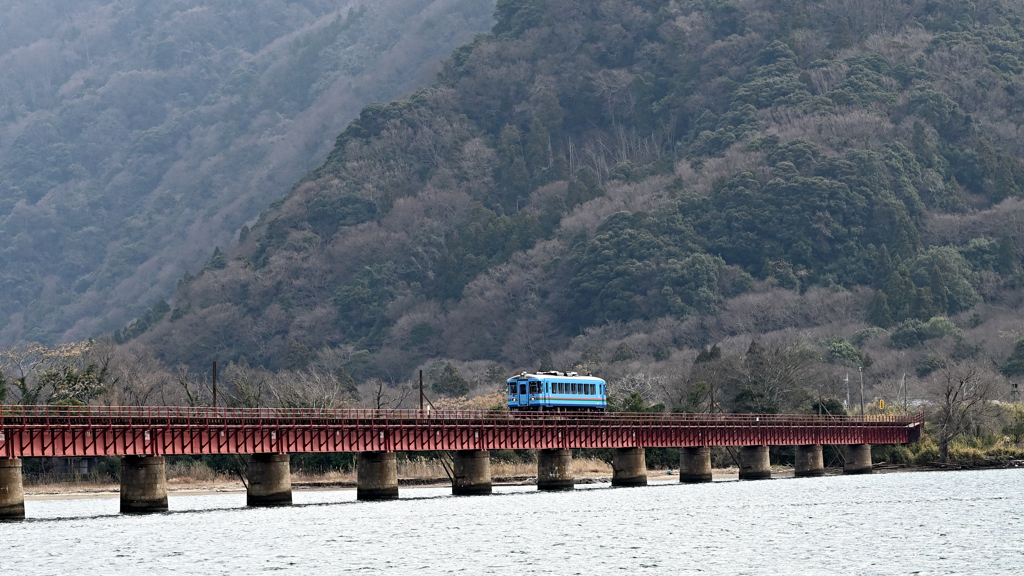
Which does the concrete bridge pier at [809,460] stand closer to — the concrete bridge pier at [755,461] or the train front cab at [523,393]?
the concrete bridge pier at [755,461]

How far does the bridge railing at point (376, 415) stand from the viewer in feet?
285

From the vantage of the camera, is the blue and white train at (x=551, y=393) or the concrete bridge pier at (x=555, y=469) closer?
the concrete bridge pier at (x=555, y=469)

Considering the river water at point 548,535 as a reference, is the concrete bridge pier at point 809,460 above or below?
above

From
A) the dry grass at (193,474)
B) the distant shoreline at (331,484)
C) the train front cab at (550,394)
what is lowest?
the distant shoreline at (331,484)

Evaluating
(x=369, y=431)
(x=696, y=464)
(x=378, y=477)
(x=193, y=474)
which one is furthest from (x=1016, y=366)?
(x=369, y=431)

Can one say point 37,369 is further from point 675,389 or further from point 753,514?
point 753,514

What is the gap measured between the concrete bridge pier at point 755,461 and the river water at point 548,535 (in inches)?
745

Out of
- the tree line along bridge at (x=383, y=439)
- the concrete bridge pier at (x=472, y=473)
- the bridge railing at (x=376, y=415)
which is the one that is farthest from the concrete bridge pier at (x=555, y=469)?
the concrete bridge pier at (x=472, y=473)

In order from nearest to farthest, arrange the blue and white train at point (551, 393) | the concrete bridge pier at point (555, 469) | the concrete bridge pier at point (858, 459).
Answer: the concrete bridge pier at point (555, 469), the blue and white train at point (551, 393), the concrete bridge pier at point (858, 459)

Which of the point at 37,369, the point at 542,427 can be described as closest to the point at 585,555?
the point at 542,427

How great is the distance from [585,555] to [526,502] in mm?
30639

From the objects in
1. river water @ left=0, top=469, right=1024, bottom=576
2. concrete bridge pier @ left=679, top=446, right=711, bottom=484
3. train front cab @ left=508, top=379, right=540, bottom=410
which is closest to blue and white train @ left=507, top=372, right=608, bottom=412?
train front cab @ left=508, top=379, right=540, bottom=410

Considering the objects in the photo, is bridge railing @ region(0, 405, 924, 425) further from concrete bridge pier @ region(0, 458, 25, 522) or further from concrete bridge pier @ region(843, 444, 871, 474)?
concrete bridge pier @ region(843, 444, 871, 474)

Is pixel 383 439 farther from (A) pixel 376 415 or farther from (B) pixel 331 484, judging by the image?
(B) pixel 331 484
